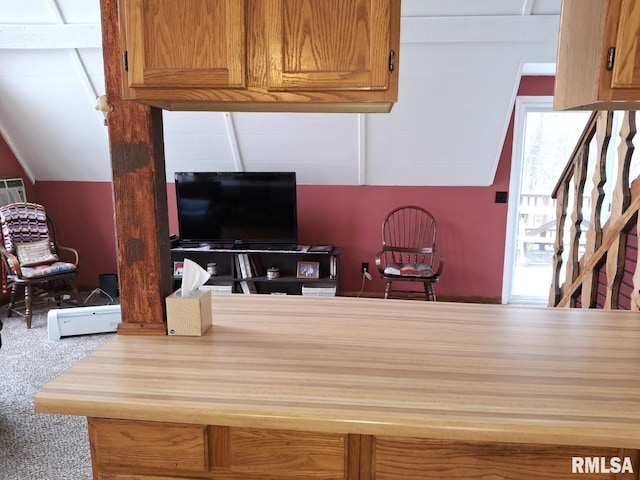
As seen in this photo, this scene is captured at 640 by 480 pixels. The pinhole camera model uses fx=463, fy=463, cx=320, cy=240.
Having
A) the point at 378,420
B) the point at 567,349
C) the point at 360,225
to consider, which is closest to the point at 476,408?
the point at 378,420

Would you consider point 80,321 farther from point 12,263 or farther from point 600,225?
point 600,225

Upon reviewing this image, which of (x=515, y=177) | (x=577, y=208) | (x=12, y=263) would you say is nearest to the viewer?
(x=577, y=208)

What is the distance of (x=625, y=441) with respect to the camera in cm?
93

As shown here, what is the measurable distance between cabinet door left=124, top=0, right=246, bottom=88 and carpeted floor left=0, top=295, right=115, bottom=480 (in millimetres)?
1809

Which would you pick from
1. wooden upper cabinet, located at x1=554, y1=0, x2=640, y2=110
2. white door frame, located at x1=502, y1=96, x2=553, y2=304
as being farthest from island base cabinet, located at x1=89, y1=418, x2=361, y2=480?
white door frame, located at x1=502, y1=96, x2=553, y2=304

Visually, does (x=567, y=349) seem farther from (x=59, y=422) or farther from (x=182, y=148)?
(x=182, y=148)

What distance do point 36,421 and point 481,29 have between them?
3675 mm

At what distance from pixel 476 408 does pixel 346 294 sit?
3.75m

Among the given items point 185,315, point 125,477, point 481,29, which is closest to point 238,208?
point 481,29

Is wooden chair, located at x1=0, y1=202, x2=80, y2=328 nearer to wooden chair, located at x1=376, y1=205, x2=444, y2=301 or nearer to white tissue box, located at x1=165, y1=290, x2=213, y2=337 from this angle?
wooden chair, located at x1=376, y1=205, x2=444, y2=301

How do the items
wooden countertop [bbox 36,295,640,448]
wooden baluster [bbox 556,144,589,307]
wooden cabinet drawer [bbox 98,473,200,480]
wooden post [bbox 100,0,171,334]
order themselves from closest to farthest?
wooden countertop [bbox 36,295,640,448] → wooden cabinet drawer [bbox 98,473,200,480] → wooden post [bbox 100,0,171,334] → wooden baluster [bbox 556,144,589,307]

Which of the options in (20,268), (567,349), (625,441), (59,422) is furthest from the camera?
(20,268)

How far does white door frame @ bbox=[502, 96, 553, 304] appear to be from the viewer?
4223 mm

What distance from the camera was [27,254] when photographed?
410 cm
